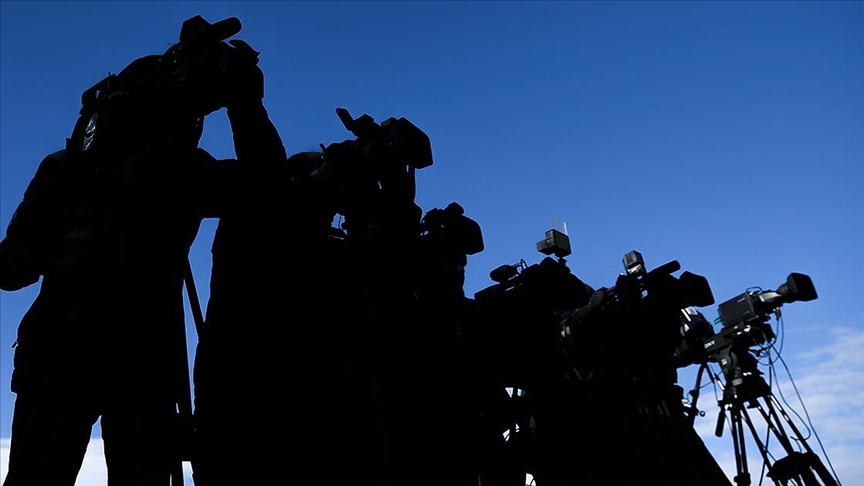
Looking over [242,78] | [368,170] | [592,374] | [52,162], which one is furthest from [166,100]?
[592,374]

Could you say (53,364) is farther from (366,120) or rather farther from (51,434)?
(366,120)

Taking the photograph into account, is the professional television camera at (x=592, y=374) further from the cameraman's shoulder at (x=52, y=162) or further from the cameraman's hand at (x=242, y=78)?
the cameraman's shoulder at (x=52, y=162)

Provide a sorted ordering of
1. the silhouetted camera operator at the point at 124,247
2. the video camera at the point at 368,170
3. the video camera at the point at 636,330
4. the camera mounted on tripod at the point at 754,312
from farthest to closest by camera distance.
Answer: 1. the camera mounted on tripod at the point at 754,312
2. the video camera at the point at 636,330
3. the video camera at the point at 368,170
4. the silhouetted camera operator at the point at 124,247

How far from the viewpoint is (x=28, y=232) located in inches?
113

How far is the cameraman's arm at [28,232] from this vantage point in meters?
2.86

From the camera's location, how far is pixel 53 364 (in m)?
2.37

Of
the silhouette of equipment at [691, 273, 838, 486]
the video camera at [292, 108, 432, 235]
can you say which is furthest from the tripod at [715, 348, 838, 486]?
the video camera at [292, 108, 432, 235]

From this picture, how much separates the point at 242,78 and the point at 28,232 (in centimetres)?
111

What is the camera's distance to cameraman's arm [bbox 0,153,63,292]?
286 centimetres

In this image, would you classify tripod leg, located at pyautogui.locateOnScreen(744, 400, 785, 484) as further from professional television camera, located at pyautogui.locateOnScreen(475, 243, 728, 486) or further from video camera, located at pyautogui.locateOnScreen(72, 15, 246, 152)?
video camera, located at pyautogui.locateOnScreen(72, 15, 246, 152)

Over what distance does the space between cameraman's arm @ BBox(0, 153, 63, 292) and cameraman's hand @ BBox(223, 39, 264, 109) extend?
2.74 feet

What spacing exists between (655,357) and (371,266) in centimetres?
381

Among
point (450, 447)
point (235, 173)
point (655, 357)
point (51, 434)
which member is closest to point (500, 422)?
point (450, 447)

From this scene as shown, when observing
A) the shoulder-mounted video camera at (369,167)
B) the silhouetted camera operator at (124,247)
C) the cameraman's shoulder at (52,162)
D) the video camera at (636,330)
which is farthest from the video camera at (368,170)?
the video camera at (636,330)
